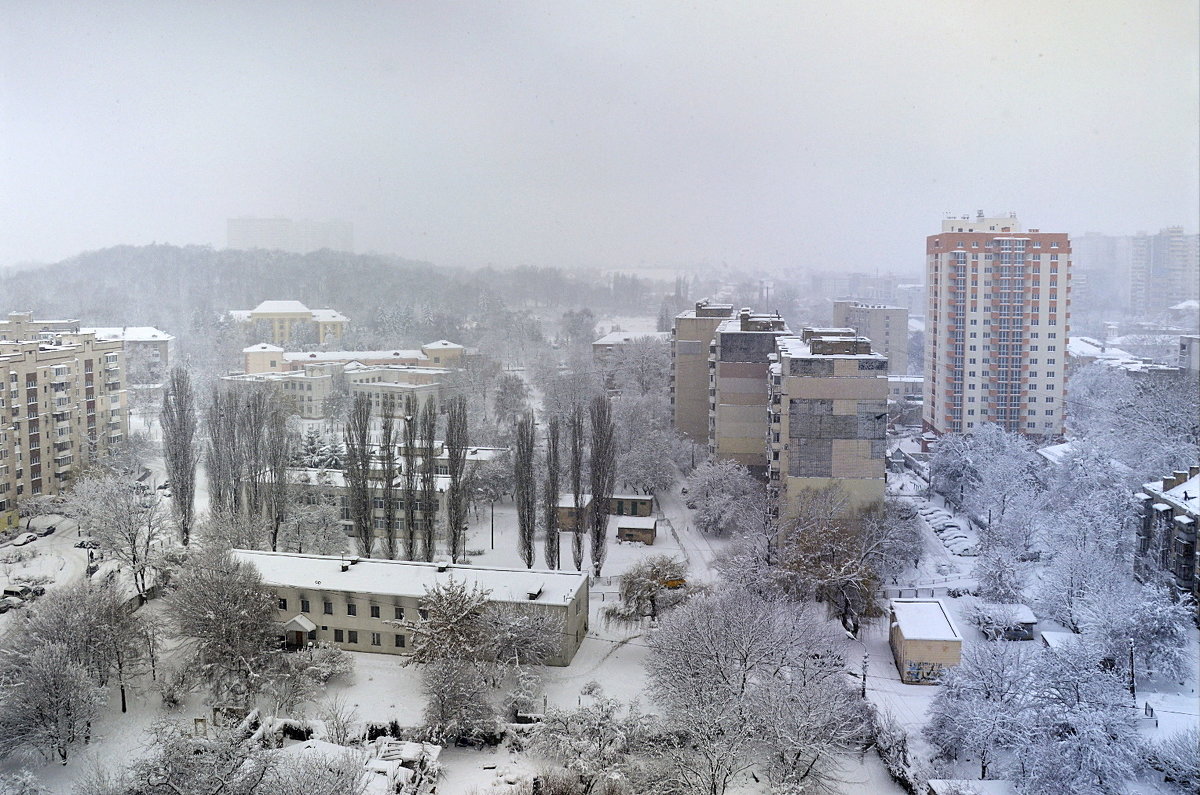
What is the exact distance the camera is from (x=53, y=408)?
6.34m

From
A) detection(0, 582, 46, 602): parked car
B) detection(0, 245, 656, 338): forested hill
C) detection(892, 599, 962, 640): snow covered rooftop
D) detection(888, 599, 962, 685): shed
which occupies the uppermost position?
detection(0, 245, 656, 338): forested hill

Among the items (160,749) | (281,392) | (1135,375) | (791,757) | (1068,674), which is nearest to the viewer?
(160,749)

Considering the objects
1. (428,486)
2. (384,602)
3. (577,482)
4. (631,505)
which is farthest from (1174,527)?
(428,486)

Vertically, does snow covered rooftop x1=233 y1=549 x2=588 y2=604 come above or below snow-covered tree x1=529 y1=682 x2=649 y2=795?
above

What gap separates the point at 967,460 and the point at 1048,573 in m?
2.45

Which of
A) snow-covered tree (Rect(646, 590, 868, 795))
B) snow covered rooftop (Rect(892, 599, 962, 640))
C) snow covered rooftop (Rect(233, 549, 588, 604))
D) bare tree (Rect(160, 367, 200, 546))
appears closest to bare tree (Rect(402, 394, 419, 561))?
snow covered rooftop (Rect(233, 549, 588, 604))

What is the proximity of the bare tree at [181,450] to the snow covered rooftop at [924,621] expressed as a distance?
513 centimetres

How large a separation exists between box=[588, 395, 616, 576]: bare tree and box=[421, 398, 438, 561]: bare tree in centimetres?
125

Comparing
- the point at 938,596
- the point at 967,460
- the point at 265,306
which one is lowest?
the point at 938,596

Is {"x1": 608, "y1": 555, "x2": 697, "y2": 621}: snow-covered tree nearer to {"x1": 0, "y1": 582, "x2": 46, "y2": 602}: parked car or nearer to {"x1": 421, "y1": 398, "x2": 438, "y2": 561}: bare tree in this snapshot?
{"x1": 421, "y1": 398, "x2": 438, "y2": 561}: bare tree

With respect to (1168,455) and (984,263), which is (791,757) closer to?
(1168,455)

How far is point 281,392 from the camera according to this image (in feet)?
33.3

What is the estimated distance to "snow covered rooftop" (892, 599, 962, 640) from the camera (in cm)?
474

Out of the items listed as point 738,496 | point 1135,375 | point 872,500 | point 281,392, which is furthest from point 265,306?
point 1135,375
